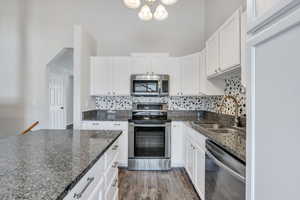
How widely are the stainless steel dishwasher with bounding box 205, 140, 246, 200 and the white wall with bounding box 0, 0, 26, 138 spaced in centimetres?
434

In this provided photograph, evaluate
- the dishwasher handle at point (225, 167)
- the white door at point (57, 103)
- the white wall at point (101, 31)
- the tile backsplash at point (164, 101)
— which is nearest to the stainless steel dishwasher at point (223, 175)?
the dishwasher handle at point (225, 167)

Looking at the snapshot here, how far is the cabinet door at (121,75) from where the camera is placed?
3785 mm

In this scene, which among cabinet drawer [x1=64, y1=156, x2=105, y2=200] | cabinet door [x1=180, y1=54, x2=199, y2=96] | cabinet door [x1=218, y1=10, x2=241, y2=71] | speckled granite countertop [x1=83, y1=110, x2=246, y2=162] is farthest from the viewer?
cabinet door [x1=180, y1=54, x2=199, y2=96]

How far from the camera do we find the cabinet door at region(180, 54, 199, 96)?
3679mm

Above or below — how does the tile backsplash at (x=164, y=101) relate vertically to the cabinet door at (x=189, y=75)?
below

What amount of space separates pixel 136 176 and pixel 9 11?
15.3 ft

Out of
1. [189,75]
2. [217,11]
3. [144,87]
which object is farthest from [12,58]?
[217,11]

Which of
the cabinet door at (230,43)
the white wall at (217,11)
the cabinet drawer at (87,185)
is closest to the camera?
the cabinet drawer at (87,185)

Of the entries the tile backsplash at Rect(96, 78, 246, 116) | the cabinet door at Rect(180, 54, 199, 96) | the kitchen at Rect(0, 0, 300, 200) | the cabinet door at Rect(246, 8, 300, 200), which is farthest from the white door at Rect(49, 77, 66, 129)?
the cabinet door at Rect(246, 8, 300, 200)

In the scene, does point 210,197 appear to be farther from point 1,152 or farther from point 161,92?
point 161,92

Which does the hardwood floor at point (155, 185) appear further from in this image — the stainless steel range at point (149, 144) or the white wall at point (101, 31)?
the white wall at point (101, 31)

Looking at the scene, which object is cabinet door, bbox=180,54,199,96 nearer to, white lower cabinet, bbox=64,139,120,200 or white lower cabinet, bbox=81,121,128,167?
white lower cabinet, bbox=81,121,128,167

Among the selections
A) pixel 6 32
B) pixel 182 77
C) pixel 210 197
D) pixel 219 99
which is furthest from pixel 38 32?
pixel 210 197

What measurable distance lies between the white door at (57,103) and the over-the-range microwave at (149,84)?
12.2ft
